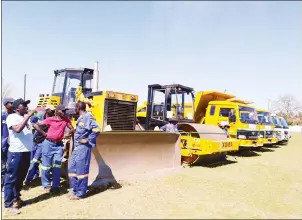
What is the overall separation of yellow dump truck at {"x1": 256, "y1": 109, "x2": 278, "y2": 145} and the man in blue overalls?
31.8 feet

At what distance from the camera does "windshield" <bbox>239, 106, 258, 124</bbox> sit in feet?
39.6

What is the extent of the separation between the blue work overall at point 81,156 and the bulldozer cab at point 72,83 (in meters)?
4.07

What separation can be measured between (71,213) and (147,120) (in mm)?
6536

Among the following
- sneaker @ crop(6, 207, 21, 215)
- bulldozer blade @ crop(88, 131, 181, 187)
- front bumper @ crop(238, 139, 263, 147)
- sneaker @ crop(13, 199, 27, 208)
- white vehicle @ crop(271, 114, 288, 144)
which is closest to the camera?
sneaker @ crop(6, 207, 21, 215)

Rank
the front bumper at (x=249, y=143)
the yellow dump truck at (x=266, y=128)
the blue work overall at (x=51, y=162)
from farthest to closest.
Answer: the yellow dump truck at (x=266, y=128), the front bumper at (x=249, y=143), the blue work overall at (x=51, y=162)

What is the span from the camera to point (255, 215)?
455 centimetres

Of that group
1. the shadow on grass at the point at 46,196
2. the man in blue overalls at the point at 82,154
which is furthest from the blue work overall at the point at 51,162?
the man in blue overalls at the point at 82,154

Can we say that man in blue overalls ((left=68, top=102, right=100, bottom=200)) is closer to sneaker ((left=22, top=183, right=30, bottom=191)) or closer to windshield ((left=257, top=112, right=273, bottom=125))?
sneaker ((left=22, top=183, right=30, bottom=191))

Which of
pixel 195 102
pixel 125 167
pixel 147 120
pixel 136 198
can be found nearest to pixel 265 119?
pixel 195 102

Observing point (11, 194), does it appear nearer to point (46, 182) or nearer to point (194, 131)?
point (46, 182)

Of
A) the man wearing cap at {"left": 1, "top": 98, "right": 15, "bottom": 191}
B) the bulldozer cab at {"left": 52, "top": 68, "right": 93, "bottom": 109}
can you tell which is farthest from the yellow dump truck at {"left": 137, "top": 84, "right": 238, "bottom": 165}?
the man wearing cap at {"left": 1, "top": 98, "right": 15, "bottom": 191}

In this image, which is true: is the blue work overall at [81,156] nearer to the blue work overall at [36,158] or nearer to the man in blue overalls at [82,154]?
the man in blue overalls at [82,154]

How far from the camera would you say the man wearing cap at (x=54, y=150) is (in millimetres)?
5598

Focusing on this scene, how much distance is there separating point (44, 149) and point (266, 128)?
11.0 metres
